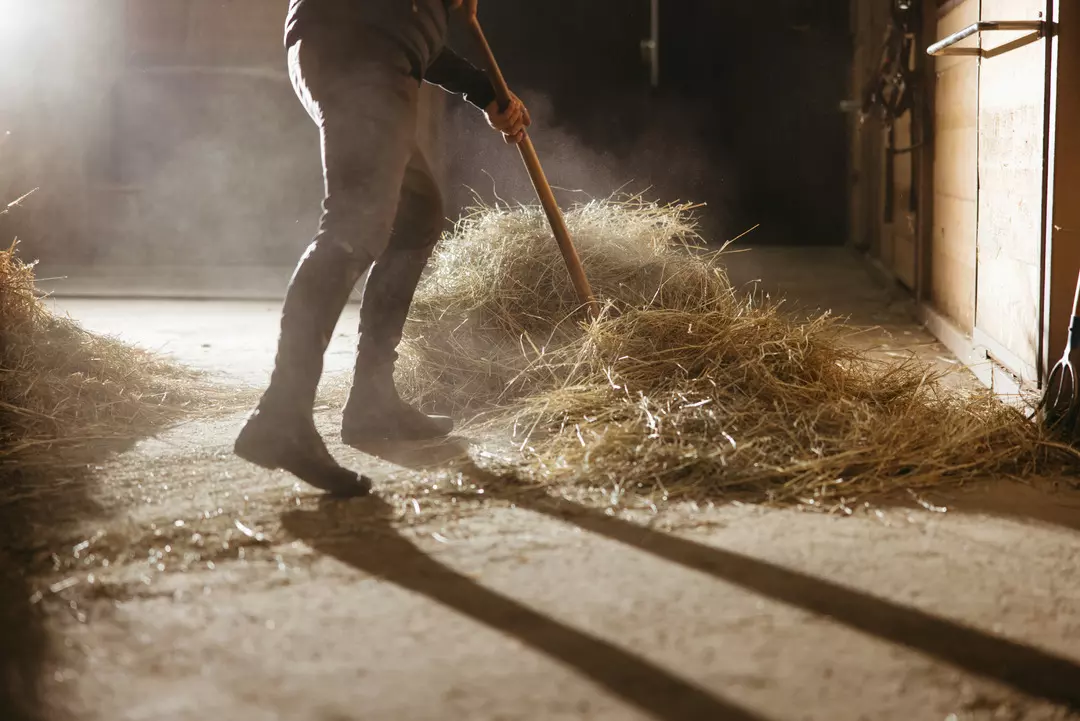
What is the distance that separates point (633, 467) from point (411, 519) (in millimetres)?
461

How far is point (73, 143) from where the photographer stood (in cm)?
693

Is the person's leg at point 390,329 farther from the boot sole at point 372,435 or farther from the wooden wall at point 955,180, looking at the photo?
the wooden wall at point 955,180

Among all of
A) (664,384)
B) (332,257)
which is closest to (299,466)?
(332,257)

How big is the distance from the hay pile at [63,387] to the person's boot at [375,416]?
53 cm

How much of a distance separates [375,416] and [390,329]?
0.20 m

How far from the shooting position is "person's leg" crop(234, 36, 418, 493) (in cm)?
187

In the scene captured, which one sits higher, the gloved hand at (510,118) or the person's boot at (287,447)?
the gloved hand at (510,118)

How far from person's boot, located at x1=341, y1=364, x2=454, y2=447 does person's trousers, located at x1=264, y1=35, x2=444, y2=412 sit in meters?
0.46

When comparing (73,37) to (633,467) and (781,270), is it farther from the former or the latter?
(633,467)

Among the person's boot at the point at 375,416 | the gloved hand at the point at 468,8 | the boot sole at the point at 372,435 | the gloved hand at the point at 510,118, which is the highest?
the gloved hand at the point at 468,8

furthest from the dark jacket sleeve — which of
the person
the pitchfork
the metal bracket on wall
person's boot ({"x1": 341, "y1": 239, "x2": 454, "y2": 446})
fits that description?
the pitchfork

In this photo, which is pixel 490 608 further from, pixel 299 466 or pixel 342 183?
pixel 342 183

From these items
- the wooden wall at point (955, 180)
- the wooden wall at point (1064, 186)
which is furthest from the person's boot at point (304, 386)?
the wooden wall at point (955, 180)

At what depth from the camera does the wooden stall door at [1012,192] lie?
2529 mm
